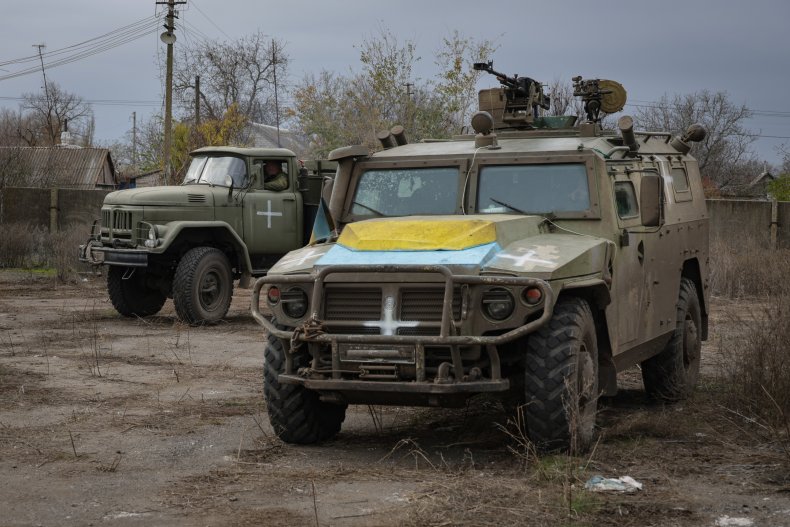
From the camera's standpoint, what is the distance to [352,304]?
6688 millimetres

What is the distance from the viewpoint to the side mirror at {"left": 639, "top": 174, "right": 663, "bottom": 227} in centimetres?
789

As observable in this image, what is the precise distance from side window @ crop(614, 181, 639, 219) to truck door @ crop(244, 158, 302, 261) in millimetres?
7470

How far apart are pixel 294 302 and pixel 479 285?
115 centimetres

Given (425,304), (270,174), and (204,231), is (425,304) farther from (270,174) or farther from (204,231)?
(270,174)

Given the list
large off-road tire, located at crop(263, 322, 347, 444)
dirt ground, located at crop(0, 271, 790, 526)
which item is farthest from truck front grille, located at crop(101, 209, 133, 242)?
large off-road tire, located at crop(263, 322, 347, 444)

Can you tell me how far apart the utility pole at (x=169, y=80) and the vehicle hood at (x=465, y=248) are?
22801 millimetres

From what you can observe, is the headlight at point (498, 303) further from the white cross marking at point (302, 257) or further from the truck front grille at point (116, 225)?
the truck front grille at point (116, 225)

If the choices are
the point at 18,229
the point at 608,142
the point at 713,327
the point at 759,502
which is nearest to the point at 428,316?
the point at 759,502

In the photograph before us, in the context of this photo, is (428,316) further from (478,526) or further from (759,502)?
(759,502)

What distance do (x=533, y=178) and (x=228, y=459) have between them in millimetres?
2751

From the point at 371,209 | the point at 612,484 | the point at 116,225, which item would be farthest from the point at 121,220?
the point at 612,484

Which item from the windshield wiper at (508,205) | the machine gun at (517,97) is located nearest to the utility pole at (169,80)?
the machine gun at (517,97)

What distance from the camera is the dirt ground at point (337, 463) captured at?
18.0 feet

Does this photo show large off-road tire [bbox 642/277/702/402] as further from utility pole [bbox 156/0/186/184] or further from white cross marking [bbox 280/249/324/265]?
utility pole [bbox 156/0/186/184]
